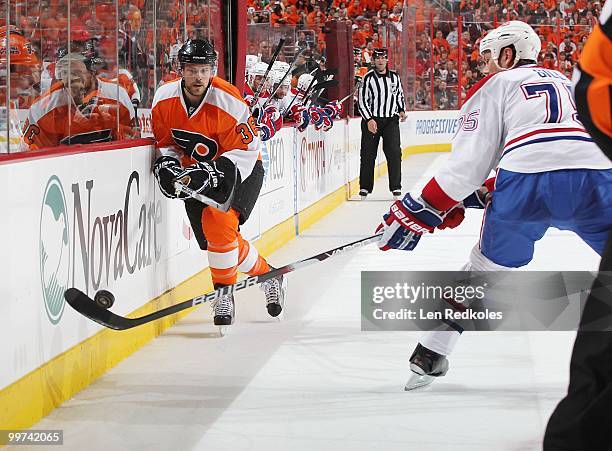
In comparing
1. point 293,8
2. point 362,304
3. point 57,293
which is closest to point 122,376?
point 57,293

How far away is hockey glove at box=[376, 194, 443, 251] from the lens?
325 centimetres

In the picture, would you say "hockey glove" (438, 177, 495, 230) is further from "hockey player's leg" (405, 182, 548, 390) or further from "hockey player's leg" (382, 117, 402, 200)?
"hockey player's leg" (382, 117, 402, 200)

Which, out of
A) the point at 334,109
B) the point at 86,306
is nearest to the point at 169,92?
the point at 86,306

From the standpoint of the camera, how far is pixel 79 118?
4.05 metres

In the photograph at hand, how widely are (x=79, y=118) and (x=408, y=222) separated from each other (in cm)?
145

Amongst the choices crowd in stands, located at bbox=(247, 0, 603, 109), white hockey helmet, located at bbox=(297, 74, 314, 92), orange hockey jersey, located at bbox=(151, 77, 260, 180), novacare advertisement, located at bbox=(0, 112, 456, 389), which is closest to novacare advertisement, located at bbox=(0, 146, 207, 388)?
novacare advertisement, located at bbox=(0, 112, 456, 389)

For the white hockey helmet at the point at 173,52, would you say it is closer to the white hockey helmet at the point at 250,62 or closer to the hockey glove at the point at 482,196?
the hockey glove at the point at 482,196

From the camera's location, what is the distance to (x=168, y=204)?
4.71 metres

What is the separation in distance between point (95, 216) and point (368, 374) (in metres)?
1.12

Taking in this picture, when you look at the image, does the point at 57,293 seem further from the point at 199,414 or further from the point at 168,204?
the point at 168,204

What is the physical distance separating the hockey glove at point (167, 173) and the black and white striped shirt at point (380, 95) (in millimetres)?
6149

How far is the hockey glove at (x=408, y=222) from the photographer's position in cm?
325

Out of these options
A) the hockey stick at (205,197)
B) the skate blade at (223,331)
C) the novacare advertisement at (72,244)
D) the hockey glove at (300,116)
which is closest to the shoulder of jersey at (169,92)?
the novacare advertisement at (72,244)

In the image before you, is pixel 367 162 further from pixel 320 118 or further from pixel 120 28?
pixel 120 28
